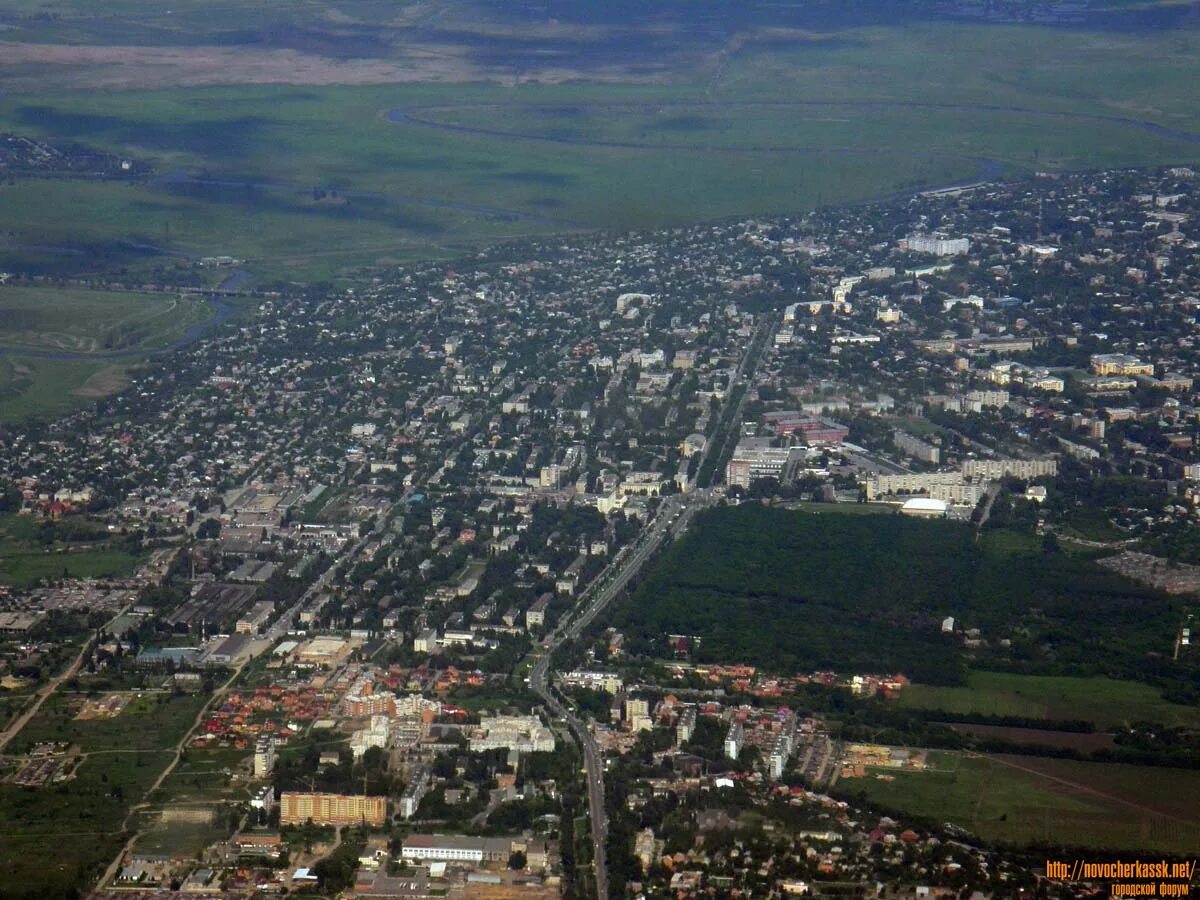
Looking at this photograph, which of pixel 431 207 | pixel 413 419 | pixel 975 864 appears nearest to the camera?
pixel 975 864

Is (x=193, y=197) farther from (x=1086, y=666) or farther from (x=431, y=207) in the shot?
(x=1086, y=666)

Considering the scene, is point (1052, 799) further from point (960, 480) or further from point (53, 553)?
point (53, 553)

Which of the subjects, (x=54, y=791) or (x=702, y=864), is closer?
(x=702, y=864)

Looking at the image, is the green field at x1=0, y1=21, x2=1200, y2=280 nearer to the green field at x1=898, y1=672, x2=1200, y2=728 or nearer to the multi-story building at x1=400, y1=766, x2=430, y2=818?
the green field at x1=898, y1=672, x2=1200, y2=728

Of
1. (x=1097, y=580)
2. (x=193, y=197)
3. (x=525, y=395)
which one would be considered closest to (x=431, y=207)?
(x=193, y=197)

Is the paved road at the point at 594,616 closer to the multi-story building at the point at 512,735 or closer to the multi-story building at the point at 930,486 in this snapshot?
the multi-story building at the point at 512,735

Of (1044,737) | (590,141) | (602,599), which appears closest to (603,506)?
(602,599)

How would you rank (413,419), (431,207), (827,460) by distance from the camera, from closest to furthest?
(827,460) < (413,419) < (431,207)

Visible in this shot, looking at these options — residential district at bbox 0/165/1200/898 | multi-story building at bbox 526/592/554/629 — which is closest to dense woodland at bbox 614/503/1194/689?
residential district at bbox 0/165/1200/898
